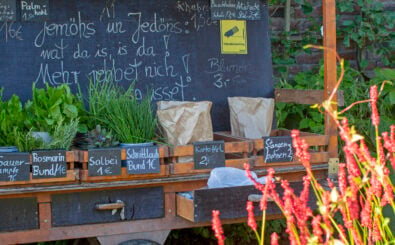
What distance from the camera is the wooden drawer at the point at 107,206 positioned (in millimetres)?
3031

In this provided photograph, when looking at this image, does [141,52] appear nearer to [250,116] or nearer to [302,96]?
[250,116]

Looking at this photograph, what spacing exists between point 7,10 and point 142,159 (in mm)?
1376

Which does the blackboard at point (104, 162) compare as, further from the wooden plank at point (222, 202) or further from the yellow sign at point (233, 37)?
the yellow sign at point (233, 37)

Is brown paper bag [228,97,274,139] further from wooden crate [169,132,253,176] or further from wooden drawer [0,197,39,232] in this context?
wooden drawer [0,197,39,232]

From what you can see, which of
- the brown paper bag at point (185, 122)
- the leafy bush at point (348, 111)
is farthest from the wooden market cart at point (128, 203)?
the leafy bush at point (348, 111)

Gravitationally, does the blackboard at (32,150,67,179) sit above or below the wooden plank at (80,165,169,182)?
above

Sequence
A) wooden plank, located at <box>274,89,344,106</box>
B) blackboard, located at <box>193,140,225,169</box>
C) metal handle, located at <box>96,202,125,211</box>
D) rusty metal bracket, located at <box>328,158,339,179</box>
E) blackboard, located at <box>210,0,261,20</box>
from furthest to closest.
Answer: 1. blackboard, located at <box>210,0,261,20</box>
2. wooden plank, located at <box>274,89,344,106</box>
3. rusty metal bracket, located at <box>328,158,339,179</box>
4. blackboard, located at <box>193,140,225,169</box>
5. metal handle, located at <box>96,202,125,211</box>

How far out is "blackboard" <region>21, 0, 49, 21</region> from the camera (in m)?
3.69

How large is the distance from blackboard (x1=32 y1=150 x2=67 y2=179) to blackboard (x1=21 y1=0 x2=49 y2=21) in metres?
1.19

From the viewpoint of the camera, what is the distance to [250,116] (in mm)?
3822

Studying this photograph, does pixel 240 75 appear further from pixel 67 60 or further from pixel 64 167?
pixel 64 167

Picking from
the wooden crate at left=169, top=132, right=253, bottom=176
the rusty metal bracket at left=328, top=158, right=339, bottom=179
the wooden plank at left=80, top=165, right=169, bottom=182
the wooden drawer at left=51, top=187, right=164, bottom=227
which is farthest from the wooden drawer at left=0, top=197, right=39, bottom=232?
the rusty metal bracket at left=328, top=158, right=339, bottom=179

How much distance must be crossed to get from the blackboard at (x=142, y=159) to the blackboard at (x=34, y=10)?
4.02 feet

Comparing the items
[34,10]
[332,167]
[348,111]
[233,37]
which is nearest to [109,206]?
[332,167]
